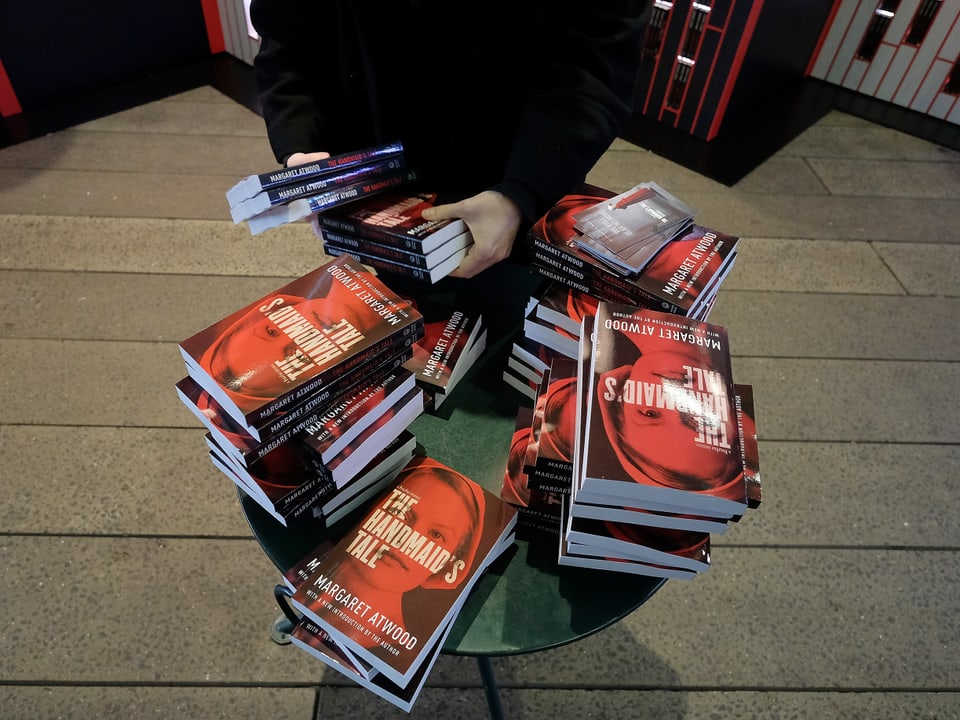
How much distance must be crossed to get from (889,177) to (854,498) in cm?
169

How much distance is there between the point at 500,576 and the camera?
899mm

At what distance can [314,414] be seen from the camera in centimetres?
82

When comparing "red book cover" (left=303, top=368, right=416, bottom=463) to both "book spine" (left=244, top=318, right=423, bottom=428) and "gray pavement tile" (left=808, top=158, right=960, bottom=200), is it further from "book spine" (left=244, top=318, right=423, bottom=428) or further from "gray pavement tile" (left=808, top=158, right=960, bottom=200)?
"gray pavement tile" (left=808, top=158, right=960, bottom=200)

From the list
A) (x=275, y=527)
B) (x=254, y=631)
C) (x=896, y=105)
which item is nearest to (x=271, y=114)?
(x=275, y=527)

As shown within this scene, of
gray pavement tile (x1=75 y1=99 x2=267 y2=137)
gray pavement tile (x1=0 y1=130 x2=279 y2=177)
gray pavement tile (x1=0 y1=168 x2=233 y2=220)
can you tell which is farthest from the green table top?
gray pavement tile (x1=75 y1=99 x2=267 y2=137)

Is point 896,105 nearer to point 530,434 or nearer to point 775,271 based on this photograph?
point 775,271

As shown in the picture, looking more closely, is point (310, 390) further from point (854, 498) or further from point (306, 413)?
point (854, 498)

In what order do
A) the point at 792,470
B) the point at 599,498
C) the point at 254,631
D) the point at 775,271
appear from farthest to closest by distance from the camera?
1. the point at 775,271
2. the point at 792,470
3. the point at 254,631
4. the point at 599,498

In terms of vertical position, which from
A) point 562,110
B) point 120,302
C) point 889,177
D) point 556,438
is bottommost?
point 120,302

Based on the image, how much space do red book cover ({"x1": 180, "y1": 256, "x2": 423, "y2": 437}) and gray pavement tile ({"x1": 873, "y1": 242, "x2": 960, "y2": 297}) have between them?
83.2 inches

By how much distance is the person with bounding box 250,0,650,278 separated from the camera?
3.34 feet

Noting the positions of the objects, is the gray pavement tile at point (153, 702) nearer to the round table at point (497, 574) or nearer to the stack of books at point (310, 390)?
the round table at point (497, 574)

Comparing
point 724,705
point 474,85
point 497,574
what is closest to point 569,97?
point 474,85

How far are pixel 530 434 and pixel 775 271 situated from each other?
1709 mm
